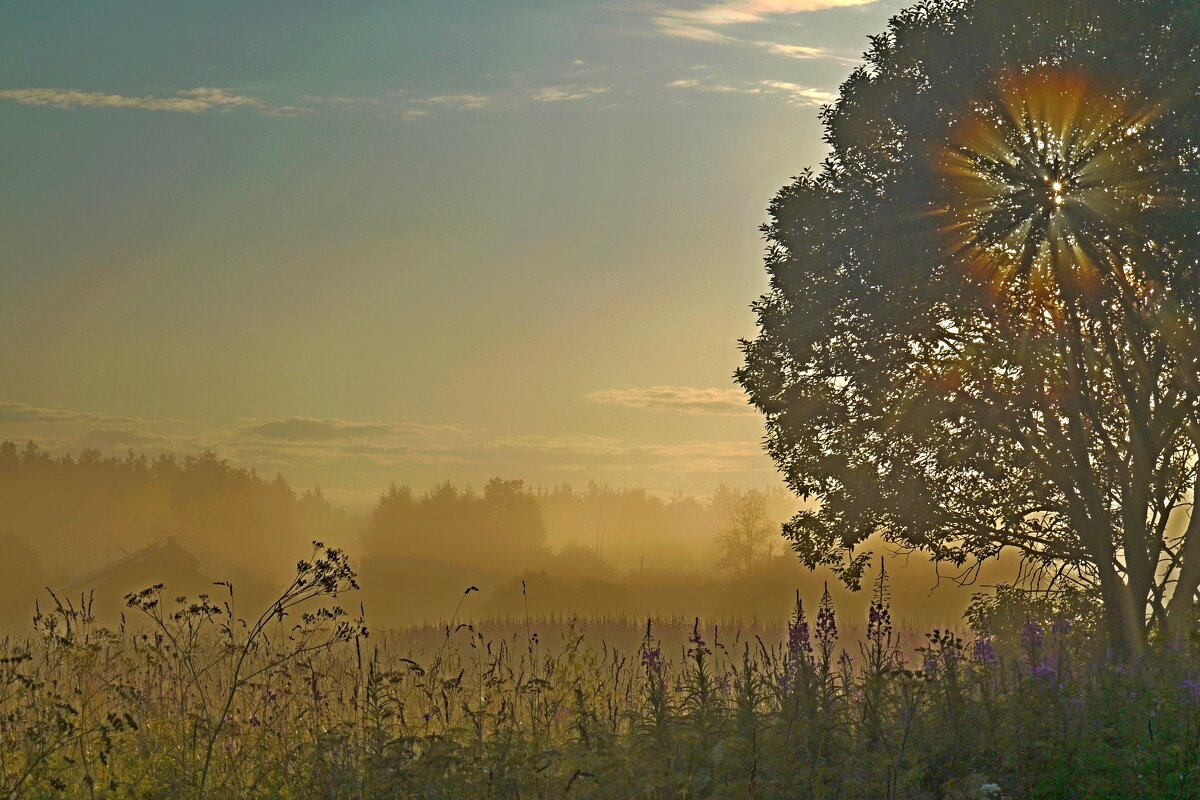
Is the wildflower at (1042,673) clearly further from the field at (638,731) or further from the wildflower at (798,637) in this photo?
the wildflower at (798,637)

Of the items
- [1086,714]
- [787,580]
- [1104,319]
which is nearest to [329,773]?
[1086,714]

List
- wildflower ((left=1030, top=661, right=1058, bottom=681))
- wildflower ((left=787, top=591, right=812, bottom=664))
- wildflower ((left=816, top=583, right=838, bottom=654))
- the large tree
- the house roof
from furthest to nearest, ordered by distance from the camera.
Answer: the house roof, the large tree, wildflower ((left=1030, top=661, right=1058, bottom=681)), wildflower ((left=816, top=583, right=838, bottom=654)), wildflower ((left=787, top=591, right=812, bottom=664))

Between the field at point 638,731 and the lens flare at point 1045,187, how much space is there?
23.4 ft

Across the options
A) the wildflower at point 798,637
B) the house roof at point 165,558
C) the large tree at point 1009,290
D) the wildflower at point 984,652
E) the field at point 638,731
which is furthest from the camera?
the house roof at point 165,558

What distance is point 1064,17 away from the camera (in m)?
17.9

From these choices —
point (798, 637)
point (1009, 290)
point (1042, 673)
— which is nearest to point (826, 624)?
point (798, 637)

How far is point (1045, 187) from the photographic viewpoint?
18234 millimetres

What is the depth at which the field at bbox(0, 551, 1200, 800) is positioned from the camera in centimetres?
898

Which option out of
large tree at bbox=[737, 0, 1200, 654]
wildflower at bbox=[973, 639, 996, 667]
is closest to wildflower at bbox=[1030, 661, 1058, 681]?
wildflower at bbox=[973, 639, 996, 667]

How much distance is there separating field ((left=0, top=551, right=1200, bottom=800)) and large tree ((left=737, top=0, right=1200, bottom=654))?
18.5 ft

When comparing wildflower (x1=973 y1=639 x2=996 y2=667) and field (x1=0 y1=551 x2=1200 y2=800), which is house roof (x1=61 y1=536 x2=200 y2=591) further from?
wildflower (x1=973 y1=639 x2=996 y2=667)

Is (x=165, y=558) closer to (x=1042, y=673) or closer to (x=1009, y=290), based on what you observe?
(x=1009, y=290)

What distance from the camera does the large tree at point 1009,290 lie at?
17.7 m

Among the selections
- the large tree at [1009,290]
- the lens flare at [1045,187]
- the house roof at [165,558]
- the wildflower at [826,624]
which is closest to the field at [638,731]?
the wildflower at [826,624]
